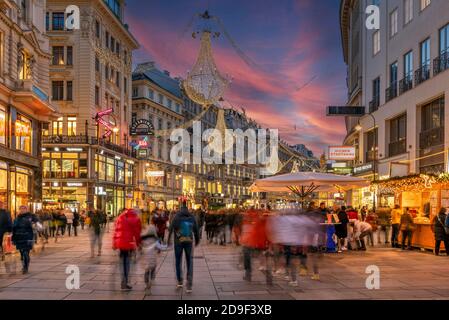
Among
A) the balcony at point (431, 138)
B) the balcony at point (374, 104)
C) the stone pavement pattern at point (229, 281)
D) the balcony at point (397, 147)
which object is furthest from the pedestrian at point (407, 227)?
the balcony at point (374, 104)

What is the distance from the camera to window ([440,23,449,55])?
27844 millimetres

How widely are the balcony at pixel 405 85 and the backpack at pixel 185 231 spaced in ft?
84.8

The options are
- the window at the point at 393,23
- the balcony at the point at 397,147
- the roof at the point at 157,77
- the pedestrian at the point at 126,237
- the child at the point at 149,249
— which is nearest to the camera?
the child at the point at 149,249

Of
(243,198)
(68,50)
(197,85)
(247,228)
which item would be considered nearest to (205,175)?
(243,198)

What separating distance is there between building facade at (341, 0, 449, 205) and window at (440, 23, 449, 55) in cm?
5

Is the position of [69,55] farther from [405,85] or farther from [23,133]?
[405,85]

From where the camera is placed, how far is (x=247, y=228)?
42.3 feet

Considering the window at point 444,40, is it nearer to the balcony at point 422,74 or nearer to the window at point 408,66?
the balcony at point 422,74

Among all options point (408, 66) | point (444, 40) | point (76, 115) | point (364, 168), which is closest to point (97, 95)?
point (76, 115)

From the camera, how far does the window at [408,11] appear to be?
33.2m

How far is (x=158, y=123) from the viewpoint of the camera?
78.1 meters

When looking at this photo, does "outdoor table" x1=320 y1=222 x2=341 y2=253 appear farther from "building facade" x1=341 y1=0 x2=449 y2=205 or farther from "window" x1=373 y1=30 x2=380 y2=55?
"window" x1=373 y1=30 x2=380 y2=55
